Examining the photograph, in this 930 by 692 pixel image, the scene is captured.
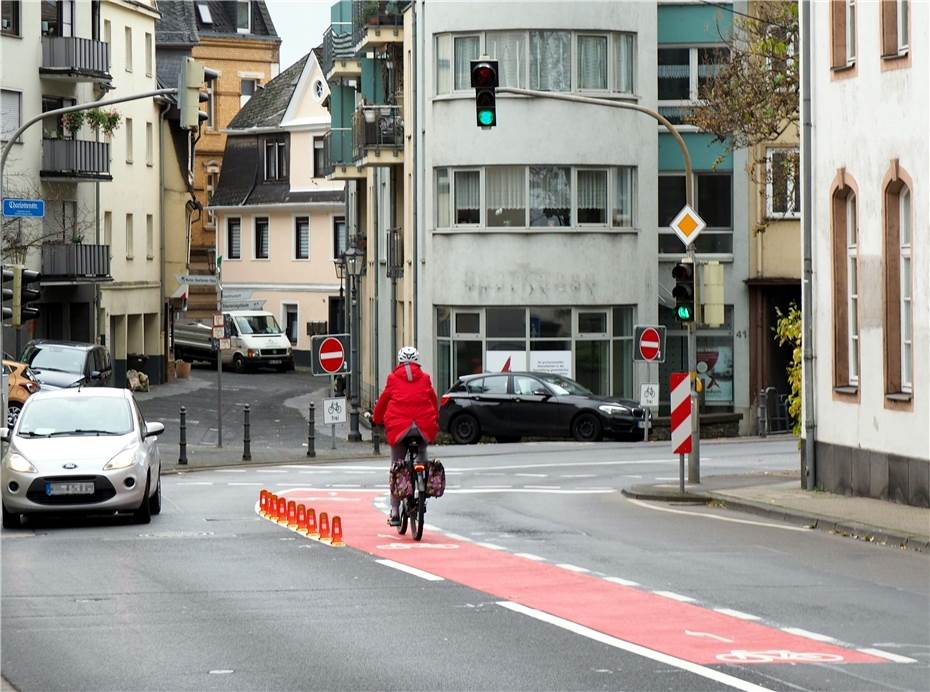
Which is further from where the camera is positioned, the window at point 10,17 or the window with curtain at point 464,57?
the window at point 10,17

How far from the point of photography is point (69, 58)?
191 ft

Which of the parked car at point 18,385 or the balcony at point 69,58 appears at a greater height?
the balcony at point 69,58

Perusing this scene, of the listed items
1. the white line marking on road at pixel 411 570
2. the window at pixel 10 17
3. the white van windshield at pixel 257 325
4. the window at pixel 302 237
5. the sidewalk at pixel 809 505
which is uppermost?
the window at pixel 10 17

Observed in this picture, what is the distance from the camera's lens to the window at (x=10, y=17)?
56.3 m

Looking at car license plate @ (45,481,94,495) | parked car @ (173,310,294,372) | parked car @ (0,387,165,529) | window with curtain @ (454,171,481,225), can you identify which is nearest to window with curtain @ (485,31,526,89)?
window with curtain @ (454,171,481,225)

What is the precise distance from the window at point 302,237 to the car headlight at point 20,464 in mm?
64967

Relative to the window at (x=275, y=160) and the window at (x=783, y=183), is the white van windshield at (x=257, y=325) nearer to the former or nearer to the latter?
the window at (x=275, y=160)

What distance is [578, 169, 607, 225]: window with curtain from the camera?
148ft

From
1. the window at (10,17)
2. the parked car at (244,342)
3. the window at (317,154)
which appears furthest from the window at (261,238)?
the window at (10,17)

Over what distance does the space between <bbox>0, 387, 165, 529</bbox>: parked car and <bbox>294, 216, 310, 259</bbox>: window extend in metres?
63.8

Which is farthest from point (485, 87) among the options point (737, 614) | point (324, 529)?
point (737, 614)

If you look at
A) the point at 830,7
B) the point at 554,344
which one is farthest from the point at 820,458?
the point at 554,344

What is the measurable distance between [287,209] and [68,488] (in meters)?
66.0

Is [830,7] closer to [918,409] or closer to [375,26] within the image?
[918,409]
